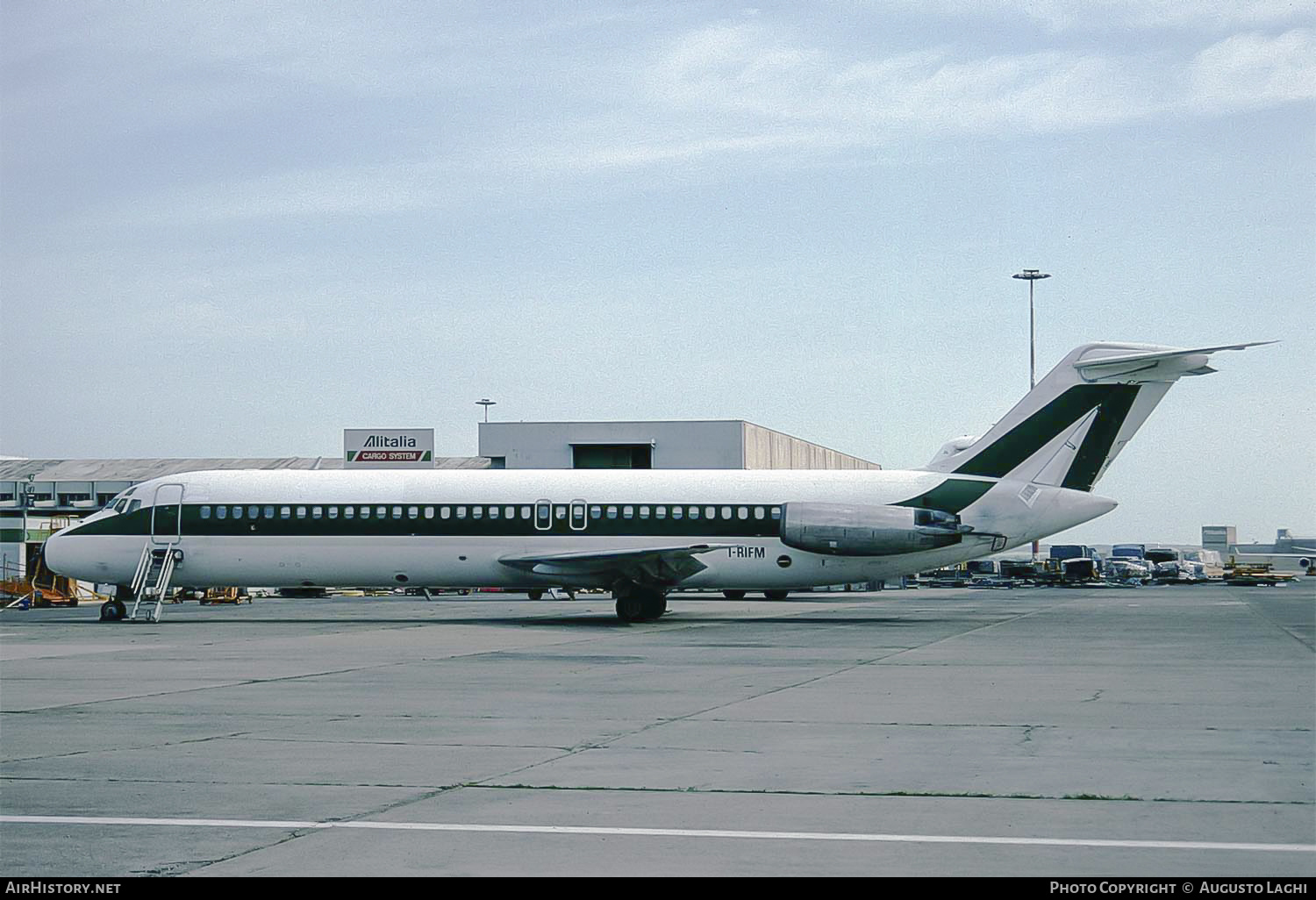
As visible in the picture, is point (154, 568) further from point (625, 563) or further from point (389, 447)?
point (389, 447)

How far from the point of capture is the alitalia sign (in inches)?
2276

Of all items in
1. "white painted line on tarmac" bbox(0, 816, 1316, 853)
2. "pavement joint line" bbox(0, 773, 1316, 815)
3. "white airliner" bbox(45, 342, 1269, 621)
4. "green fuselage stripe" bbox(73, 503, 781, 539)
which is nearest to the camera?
"white painted line on tarmac" bbox(0, 816, 1316, 853)

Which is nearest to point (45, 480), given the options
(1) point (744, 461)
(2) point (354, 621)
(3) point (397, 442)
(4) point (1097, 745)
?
(3) point (397, 442)

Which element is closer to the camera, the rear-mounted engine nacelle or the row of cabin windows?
the rear-mounted engine nacelle

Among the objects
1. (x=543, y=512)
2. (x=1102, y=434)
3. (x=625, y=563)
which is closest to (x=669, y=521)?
(x=625, y=563)

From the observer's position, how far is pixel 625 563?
3250 cm

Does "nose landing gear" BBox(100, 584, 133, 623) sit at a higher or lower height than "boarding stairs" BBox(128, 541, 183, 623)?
lower

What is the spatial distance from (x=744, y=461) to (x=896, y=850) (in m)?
58.0

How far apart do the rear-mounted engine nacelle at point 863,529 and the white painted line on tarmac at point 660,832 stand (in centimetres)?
2452

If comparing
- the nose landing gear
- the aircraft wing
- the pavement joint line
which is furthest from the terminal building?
the pavement joint line

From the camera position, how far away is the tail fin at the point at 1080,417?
3259 centimetres

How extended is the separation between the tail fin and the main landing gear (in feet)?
27.2

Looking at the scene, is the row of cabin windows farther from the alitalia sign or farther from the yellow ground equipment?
the yellow ground equipment

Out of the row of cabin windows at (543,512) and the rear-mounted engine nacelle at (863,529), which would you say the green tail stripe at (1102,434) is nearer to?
the rear-mounted engine nacelle at (863,529)
